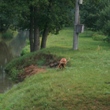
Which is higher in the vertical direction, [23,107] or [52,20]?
[52,20]

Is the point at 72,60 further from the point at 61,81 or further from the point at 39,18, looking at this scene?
the point at 39,18

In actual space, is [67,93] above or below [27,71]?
above

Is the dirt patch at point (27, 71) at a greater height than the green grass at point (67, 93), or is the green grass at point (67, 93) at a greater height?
the green grass at point (67, 93)

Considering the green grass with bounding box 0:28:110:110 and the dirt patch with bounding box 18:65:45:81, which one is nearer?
the green grass with bounding box 0:28:110:110

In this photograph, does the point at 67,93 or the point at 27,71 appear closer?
the point at 67,93

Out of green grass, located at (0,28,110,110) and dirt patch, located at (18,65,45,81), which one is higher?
green grass, located at (0,28,110,110)

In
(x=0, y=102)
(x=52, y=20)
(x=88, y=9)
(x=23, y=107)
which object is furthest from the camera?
(x=88, y=9)

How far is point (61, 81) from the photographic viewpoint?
1223cm

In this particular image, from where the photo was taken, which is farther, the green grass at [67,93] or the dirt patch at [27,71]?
the dirt patch at [27,71]

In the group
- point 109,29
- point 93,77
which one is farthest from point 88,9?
point 93,77

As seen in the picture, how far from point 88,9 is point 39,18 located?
1174 inches

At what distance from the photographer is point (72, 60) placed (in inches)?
703

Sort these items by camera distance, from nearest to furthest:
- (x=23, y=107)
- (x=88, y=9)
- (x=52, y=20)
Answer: (x=23, y=107) → (x=52, y=20) → (x=88, y=9)

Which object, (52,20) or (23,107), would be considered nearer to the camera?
(23,107)
